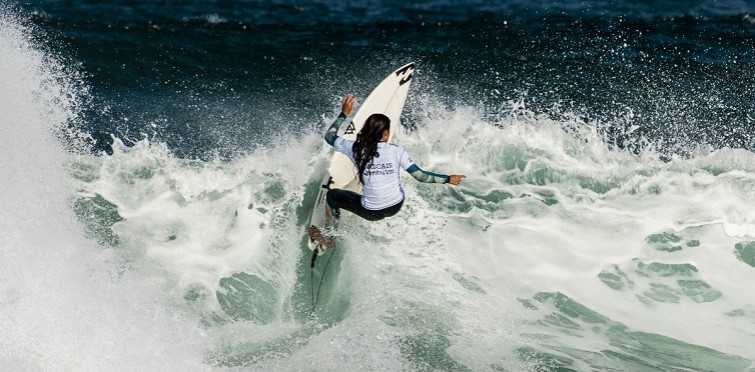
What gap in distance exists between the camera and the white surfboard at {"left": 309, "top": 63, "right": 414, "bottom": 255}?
8.72 metres

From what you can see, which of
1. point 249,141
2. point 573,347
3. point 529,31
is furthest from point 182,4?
point 573,347

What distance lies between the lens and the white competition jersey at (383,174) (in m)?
7.72

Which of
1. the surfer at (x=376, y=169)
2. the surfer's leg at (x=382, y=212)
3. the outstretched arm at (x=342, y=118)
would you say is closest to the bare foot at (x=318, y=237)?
the surfer at (x=376, y=169)

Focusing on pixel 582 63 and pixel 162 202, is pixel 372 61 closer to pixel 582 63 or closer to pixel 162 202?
pixel 582 63

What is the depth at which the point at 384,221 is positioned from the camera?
29.4 feet

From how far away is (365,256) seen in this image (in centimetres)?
864

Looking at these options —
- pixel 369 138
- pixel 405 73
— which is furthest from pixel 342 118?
pixel 405 73

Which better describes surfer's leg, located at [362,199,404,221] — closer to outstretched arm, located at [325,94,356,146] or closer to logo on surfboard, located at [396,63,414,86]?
outstretched arm, located at [325,94,356,146]

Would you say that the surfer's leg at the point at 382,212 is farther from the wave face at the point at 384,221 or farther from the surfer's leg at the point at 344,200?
the wave face at the point at 384,221

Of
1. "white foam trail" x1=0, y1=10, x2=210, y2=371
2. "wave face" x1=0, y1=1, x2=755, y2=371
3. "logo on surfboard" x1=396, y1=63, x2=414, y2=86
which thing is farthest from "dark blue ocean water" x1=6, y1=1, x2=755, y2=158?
"white foam trail" x1=0, y1=10, x2=210, y2=371

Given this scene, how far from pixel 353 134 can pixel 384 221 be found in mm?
1394

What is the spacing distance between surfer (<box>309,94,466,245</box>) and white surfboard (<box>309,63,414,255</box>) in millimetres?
463

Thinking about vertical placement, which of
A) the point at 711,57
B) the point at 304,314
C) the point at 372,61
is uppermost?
the point at 711,57

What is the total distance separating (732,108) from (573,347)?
6881 mm
